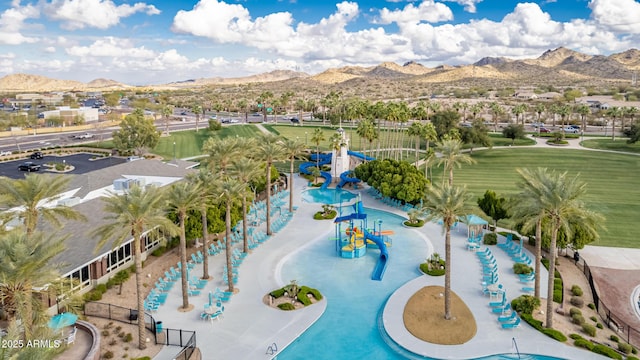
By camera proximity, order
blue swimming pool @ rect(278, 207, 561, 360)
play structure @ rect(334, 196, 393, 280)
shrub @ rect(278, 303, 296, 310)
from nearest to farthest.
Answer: blue swimming pool @ rect(278, 207, 561, 360)
shrub @ rect(278, 303, 296, 310)
play structure @ rect(334, 196, 393, 280)

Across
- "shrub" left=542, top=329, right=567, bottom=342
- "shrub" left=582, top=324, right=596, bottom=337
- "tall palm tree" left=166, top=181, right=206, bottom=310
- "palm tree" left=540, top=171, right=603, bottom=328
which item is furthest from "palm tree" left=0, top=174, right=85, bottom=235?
"shrub" left=582, top=324, right=596, bottom=337

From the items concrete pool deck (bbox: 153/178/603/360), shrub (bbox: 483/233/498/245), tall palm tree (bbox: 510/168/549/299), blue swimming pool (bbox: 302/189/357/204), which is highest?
tall palm tree (bbox: 510/168/549/299)

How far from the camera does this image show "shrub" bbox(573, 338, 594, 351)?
24.7 m

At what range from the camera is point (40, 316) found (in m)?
19.5

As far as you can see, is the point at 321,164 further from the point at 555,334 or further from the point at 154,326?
the point at 555,334

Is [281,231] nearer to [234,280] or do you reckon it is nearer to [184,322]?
[234,280]

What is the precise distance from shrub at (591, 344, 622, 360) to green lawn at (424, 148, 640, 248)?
61.8ft

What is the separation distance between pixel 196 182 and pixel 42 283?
14.0 m

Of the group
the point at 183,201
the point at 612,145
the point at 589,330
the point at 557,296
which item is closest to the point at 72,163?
the point at 183,201

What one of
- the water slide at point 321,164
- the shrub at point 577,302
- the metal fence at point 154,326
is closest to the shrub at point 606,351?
the shrub at point 577,302

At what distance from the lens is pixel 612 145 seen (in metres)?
83.7

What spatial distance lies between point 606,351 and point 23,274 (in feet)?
93.4

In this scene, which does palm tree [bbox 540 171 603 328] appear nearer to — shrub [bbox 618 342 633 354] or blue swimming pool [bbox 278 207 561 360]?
shrub [bbox 618 342 633 354]

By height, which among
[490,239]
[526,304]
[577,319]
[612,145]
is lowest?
[577,319]
